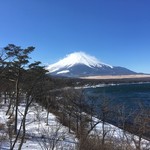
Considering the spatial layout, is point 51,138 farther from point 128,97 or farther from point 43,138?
point 128,97

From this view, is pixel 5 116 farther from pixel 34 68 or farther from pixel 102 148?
pixel 102 148

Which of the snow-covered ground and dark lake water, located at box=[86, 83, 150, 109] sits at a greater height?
dark lake water, located at box=[86, 83, 150, 109]

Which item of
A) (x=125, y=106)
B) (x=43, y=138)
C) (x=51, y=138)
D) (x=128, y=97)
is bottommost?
(x=43, y=138)

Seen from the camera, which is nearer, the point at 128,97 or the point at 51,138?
the point at 51,138

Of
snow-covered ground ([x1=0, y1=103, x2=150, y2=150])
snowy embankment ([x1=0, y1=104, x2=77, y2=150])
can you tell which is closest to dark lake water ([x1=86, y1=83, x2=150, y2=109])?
snow-covered ground ([x1=0, y1=103, x2=150, y2=150])

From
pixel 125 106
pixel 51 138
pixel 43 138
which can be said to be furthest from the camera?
pixel 125 106

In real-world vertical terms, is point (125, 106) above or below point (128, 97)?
below

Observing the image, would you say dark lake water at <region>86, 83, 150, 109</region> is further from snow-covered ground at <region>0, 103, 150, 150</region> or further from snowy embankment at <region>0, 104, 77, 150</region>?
snowy embankment at <region>0, 104, 77, 150</region>

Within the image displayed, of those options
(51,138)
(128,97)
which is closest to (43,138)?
(51,138)

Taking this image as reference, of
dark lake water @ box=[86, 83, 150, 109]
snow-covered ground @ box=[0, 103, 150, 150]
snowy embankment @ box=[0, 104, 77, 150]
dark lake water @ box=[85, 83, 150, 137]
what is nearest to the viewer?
snowy embankment @ box=[0, 104, 77, 150]

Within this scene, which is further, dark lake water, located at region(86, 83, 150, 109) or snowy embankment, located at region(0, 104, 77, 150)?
dark lake water, located at region(86, 83, 150, 109)

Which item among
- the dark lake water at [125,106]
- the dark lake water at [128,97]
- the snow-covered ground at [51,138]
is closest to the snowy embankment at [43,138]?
the snow-covered ground at [51,138]

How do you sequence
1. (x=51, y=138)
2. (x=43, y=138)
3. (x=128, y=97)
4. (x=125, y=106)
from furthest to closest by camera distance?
(x=128, y=97) < (x=125, y=106) < (x=43, y=138) < (x=51, y=138)

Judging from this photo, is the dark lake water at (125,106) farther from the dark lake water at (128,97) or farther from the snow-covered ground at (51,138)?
the snow-covered ground at (51,138)
